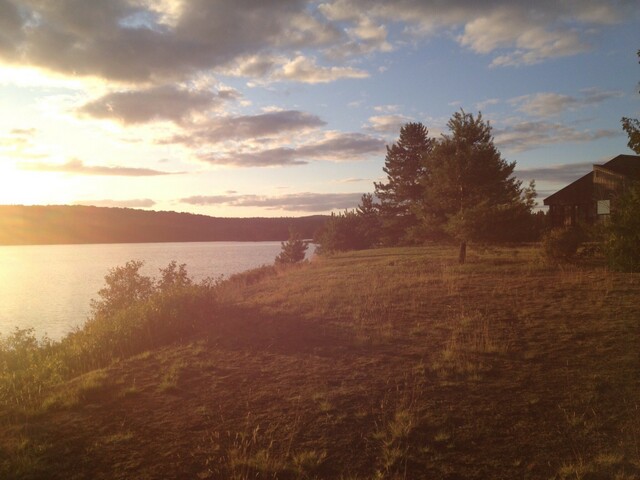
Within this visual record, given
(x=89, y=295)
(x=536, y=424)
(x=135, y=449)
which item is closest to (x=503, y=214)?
(x=536, y=424)

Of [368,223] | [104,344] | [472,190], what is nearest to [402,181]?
[368,223]

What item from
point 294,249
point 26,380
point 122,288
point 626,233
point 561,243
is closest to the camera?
point 26,380

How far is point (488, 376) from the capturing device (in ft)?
26.5

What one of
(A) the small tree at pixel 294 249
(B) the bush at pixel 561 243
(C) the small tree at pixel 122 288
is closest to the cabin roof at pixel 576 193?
(B) the bush at pixel 561 243

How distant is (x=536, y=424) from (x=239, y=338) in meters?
7.30

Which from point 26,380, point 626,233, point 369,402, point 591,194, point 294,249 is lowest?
point 26,380

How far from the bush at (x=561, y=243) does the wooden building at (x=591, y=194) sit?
12.3m

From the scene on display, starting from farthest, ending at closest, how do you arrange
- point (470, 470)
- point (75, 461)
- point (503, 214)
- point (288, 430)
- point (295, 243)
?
point (295, 243) → point (503, 214) → point (288, 430) → point (75, 461) → point (470, 470)

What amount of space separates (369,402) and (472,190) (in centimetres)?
1746

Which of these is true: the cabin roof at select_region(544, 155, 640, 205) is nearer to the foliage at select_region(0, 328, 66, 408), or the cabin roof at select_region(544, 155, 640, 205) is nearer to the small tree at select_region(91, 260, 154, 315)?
the small tree at select_region(91, 260, 154, 315)

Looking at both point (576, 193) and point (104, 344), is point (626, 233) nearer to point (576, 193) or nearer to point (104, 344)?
point (104, 344)

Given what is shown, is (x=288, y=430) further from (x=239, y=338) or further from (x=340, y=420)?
(x=239, y=338)

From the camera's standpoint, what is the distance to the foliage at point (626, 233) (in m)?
13.8

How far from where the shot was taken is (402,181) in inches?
1948
